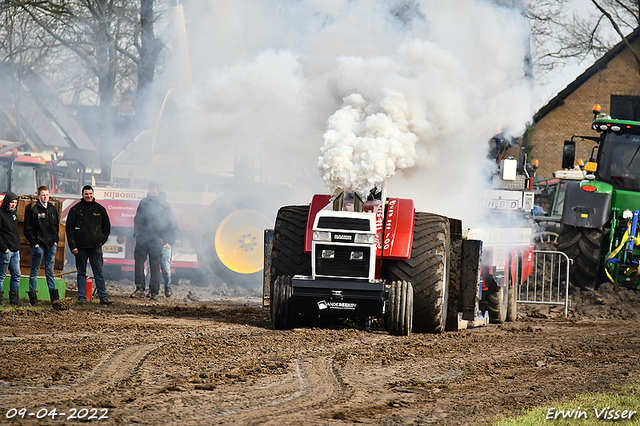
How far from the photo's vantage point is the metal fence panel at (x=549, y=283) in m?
12.6

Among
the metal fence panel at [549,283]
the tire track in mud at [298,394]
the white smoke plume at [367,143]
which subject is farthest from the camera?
the metal fence panel at [549,283]

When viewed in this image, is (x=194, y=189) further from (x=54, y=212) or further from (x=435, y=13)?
(x=435, y=13)

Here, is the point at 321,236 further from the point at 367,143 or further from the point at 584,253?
the point at 584,253

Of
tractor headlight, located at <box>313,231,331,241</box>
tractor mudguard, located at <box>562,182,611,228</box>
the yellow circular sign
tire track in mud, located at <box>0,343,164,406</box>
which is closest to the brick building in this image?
tractor mudguard, located at <box>562,182,611,228</box>

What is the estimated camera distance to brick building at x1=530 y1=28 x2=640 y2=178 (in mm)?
33656

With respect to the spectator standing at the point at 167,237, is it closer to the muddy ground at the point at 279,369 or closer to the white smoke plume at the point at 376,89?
the white smoke plume at the point at 376,89

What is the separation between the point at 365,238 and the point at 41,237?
17.2ft

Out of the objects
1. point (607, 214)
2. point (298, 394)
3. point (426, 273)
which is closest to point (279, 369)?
point (298, 394)

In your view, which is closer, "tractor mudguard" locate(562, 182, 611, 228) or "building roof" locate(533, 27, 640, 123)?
"tractor mudguard" locate(562, 182, 611, 228)

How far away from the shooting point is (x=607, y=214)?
12711 mm

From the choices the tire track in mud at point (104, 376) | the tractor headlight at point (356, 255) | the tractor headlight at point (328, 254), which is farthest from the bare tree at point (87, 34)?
the tire track in mud at point (104, 376)

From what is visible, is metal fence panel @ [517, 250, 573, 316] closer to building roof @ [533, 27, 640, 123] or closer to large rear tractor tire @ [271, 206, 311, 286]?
large rear tractor tire @ [271, 206, 311, 286]

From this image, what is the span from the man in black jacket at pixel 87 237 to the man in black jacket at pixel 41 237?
0.29 metres

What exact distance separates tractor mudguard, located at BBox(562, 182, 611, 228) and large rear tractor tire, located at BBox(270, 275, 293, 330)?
21.7ft
